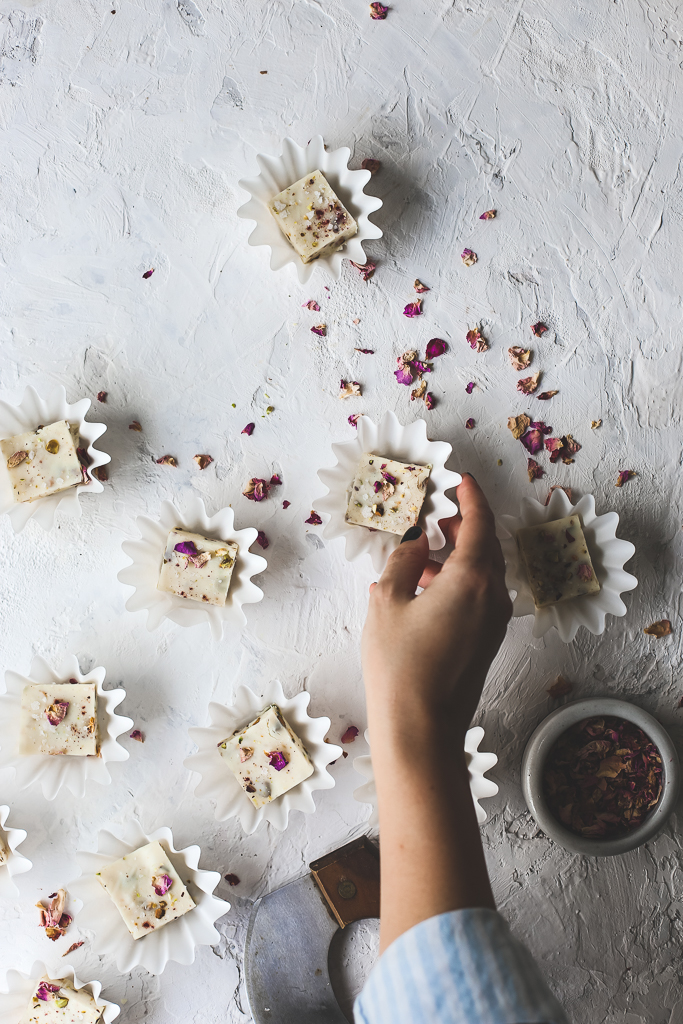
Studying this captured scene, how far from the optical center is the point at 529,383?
1.32 metres

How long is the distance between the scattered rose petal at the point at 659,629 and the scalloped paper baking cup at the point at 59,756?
100cm

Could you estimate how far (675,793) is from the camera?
1.24 metres

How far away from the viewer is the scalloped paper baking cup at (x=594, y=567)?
125 centimetres

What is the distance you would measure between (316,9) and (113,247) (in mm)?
588

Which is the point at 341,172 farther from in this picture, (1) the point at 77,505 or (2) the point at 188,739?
(2) the point at 188,739

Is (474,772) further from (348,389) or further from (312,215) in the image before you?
(312,215)

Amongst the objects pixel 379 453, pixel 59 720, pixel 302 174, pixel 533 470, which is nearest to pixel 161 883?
pixel 59 720

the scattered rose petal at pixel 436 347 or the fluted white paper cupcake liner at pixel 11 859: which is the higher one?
the scattered rose petal at pixel 436 347

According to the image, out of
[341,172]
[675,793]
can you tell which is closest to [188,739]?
[675,793]

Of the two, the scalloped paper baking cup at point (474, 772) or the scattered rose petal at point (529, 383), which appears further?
the scattered rose petal at point (529, 383)

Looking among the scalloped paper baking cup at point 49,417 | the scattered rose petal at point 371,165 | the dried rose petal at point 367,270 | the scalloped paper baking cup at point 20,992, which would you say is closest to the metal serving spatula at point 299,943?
the scalloped paper baking cup at point 20,992

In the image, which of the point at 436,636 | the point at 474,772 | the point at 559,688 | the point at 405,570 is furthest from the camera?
the point at 559,688

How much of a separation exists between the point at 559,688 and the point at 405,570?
47 centimetres

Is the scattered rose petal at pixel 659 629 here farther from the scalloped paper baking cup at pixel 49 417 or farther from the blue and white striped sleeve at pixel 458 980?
the scalloped paper baking cup at pixel 49 417
